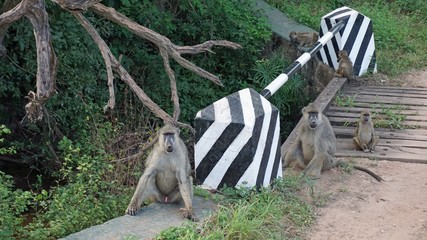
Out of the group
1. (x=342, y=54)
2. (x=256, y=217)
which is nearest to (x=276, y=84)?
(x=256, y=217)

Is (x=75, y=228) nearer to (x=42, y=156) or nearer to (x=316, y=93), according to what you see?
(x=42, y=156)

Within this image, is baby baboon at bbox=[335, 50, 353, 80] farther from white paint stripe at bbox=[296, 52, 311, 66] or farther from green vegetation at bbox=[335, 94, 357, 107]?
white paint stripe at bbox=[296, 52, 311, 66]

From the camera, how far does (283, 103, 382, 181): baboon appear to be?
857cm

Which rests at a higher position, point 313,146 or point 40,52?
point 40,52

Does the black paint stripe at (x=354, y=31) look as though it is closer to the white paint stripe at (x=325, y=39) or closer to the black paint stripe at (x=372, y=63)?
the black paint stripe at (x=372, y=63)

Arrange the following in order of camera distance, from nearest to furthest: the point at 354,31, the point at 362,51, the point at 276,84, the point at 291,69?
the point at 276,84 < the point at 291,69 < the point at 362,51 < the point at 354,31

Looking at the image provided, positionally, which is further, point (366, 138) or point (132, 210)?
point (366, 138)

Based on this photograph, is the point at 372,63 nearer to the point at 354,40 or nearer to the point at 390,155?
the point at 354,40

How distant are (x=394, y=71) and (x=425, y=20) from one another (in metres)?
4.31

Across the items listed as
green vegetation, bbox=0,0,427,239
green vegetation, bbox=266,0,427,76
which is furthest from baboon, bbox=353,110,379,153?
green vegetation, bbox=266,0,427,76

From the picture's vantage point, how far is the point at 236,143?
741 centimetres

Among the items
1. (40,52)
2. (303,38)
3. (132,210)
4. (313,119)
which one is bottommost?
(132,210)

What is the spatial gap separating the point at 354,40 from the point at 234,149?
6817 mm

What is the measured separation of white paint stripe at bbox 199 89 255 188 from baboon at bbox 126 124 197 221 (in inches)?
13.9
